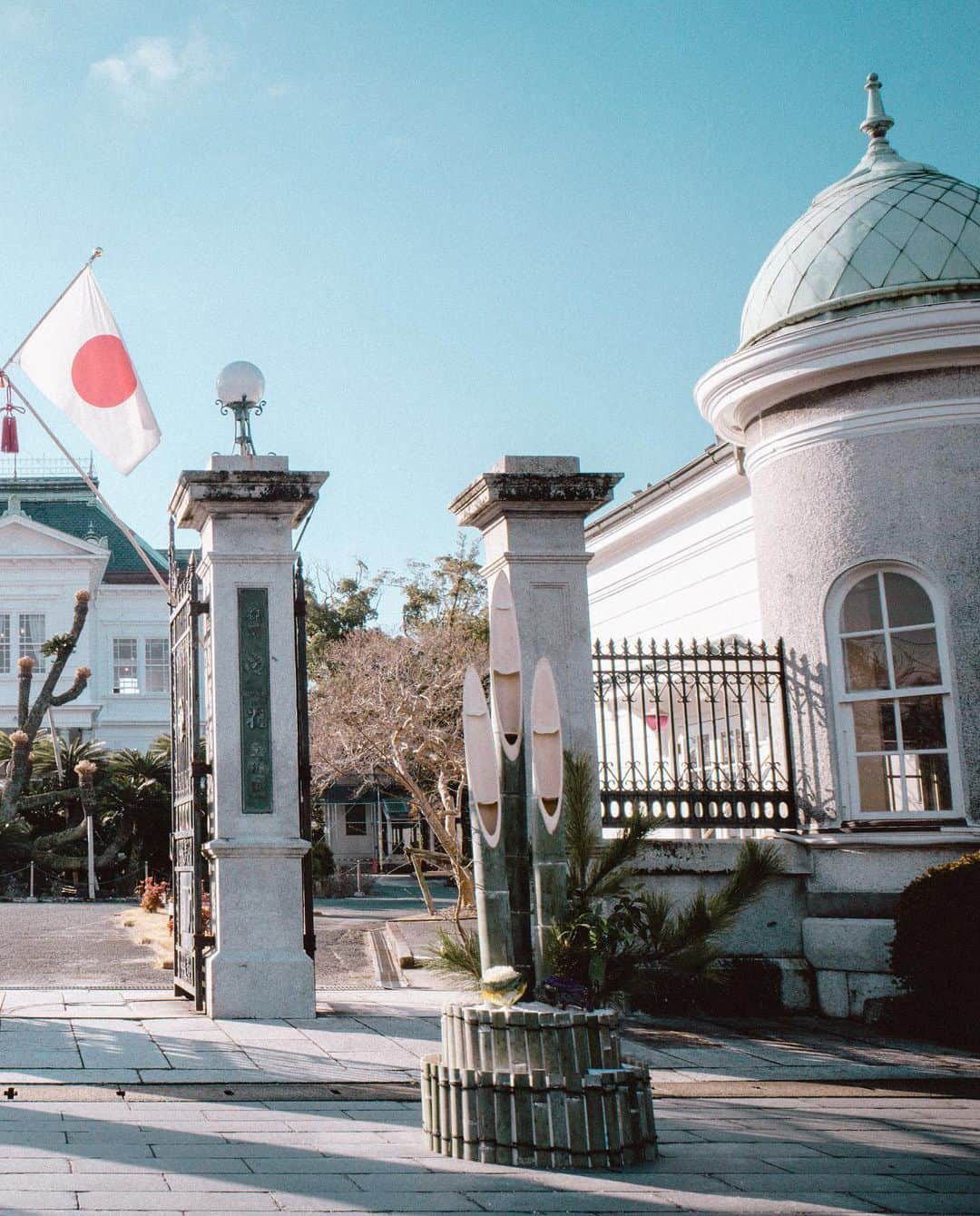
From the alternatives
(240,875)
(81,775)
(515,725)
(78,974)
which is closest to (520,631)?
(240,875)

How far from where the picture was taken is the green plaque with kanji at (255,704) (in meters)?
10.0

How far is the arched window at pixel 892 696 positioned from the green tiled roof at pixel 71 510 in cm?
3410

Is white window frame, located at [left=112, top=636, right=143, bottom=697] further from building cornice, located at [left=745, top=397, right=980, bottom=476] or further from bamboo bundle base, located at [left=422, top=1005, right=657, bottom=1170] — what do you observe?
bamboo bundle base, located at [left=422, top=1005, right=657, bottom=1170]

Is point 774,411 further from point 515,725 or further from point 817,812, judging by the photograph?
point 515,725

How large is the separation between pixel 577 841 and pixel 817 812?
161 inches

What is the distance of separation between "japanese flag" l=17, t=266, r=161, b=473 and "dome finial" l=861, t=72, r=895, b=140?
6851mm

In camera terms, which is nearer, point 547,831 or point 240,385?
point 547,831

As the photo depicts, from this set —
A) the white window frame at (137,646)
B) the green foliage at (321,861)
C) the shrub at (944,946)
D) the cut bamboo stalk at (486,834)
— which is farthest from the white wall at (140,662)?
the cut bamboo stalk at (486,834)

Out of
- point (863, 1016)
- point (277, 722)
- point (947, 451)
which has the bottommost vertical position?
point (863, 1016)

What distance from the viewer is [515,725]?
7027mm

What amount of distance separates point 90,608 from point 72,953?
29.9 meters

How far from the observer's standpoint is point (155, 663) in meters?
43.2

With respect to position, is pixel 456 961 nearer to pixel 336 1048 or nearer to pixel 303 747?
pixel 336 1048

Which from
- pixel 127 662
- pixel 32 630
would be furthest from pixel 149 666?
pixel 32 630
